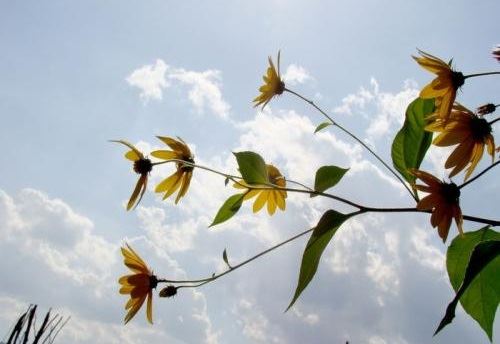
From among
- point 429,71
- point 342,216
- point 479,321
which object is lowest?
point 479,321

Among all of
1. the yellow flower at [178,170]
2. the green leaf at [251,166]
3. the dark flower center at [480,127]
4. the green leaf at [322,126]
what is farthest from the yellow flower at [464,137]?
the yellow flower at [178,170]

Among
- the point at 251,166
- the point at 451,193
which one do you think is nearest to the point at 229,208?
the point at 251,166

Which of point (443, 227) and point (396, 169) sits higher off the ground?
point (396, 169)

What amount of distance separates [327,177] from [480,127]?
13.8 inches

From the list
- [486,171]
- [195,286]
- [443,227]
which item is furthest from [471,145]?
[195,286]

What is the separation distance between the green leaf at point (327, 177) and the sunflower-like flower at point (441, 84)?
10.6 inches

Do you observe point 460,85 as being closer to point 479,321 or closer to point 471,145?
point 471,145

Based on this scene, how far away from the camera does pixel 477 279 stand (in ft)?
3.17

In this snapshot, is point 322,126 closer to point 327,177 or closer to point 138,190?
point 327,177

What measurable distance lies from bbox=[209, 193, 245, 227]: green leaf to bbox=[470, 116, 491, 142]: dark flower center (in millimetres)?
559

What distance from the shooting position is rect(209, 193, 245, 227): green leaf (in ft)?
3.82

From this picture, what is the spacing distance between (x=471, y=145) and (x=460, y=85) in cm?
21

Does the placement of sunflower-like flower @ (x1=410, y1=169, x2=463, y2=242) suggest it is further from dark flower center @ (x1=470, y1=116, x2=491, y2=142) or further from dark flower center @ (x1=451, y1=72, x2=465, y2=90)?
dark flower center @ (x1=451, y1=72, x2=465, y2=90)

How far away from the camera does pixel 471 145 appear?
822 millimetres
